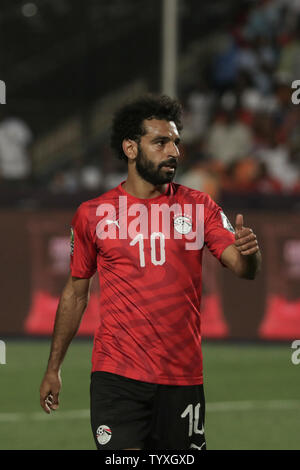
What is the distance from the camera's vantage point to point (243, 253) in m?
5.13

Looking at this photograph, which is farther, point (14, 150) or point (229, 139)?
point (229, 139)

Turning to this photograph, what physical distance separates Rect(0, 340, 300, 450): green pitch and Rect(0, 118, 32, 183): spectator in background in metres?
3.85

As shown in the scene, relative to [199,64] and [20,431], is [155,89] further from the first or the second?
[20,431]

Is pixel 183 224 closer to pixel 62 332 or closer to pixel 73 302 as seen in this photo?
pixel 73 302

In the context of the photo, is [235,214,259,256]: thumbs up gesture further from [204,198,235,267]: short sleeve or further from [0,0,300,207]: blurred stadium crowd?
[0,0,300,207]: blurred stadium crowd

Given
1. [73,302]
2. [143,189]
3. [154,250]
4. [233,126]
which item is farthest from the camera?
[233,126]

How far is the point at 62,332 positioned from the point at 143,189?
2.84 feet

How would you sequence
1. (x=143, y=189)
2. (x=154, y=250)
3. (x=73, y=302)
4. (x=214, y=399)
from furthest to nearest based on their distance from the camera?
1. (x=214, y=399)
2. (x=73, y=302)
3. (x=143, y=189)
4. (x=154, y=250)

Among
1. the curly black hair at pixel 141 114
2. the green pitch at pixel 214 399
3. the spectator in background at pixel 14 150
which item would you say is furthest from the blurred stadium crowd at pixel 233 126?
the curly black hair at pixel 141 114

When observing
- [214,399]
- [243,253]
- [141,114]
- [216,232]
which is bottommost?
[214,399]

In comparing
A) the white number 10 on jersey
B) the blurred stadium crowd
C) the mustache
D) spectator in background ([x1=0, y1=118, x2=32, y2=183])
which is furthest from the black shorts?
spectator in background ([x1=0, y1=118, x2=32, y2=183])

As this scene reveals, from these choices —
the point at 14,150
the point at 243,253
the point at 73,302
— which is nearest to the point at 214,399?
the point at 73,302

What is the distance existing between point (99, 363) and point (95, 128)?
14.8 m

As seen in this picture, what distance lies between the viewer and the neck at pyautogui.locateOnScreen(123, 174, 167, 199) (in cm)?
566
